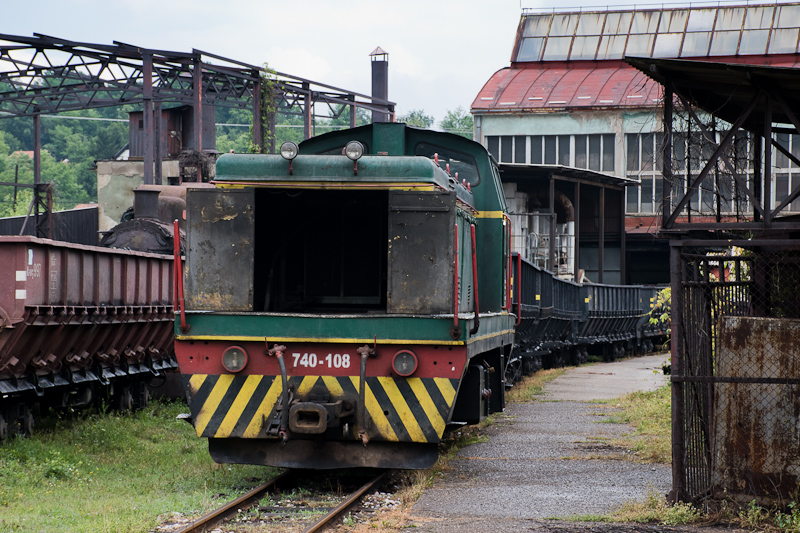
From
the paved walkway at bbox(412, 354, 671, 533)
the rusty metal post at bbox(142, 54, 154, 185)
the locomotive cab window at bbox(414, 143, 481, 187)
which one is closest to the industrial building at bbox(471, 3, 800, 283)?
the rusty metal post at bbox(142, 54, 154, 185)

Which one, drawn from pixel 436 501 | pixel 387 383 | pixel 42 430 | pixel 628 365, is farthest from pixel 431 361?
pixel 628 365

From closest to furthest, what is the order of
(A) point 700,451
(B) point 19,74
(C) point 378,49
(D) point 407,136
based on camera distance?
(A) point 700,451
(D) point 407,136
(B) point 19,74
(C) point 378,49

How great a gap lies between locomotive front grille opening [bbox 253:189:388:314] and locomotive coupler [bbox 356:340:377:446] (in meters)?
1.57

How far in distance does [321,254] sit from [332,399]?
2.39 meters

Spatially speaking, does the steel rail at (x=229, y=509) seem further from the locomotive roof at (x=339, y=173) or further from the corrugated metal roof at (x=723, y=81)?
the corrugated metal roof at (x=723, y=81)

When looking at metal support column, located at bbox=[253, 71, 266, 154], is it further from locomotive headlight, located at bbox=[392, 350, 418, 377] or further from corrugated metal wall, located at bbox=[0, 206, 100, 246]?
locomotive headlight, located at bbox=[392, 350, 418, 377]

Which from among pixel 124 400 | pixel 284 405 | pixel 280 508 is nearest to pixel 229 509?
pixel 280 508

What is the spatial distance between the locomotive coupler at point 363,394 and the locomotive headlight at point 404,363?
0.70 ft

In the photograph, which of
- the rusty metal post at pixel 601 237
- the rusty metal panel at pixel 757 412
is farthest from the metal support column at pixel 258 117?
the rusty metal panel at pixel 757 412

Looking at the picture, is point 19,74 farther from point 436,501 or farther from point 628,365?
point 436,501

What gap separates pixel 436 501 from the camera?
7719mm

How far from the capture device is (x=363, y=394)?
780 centimetres

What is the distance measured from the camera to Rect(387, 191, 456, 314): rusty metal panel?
7953mm

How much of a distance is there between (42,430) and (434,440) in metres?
5.84
